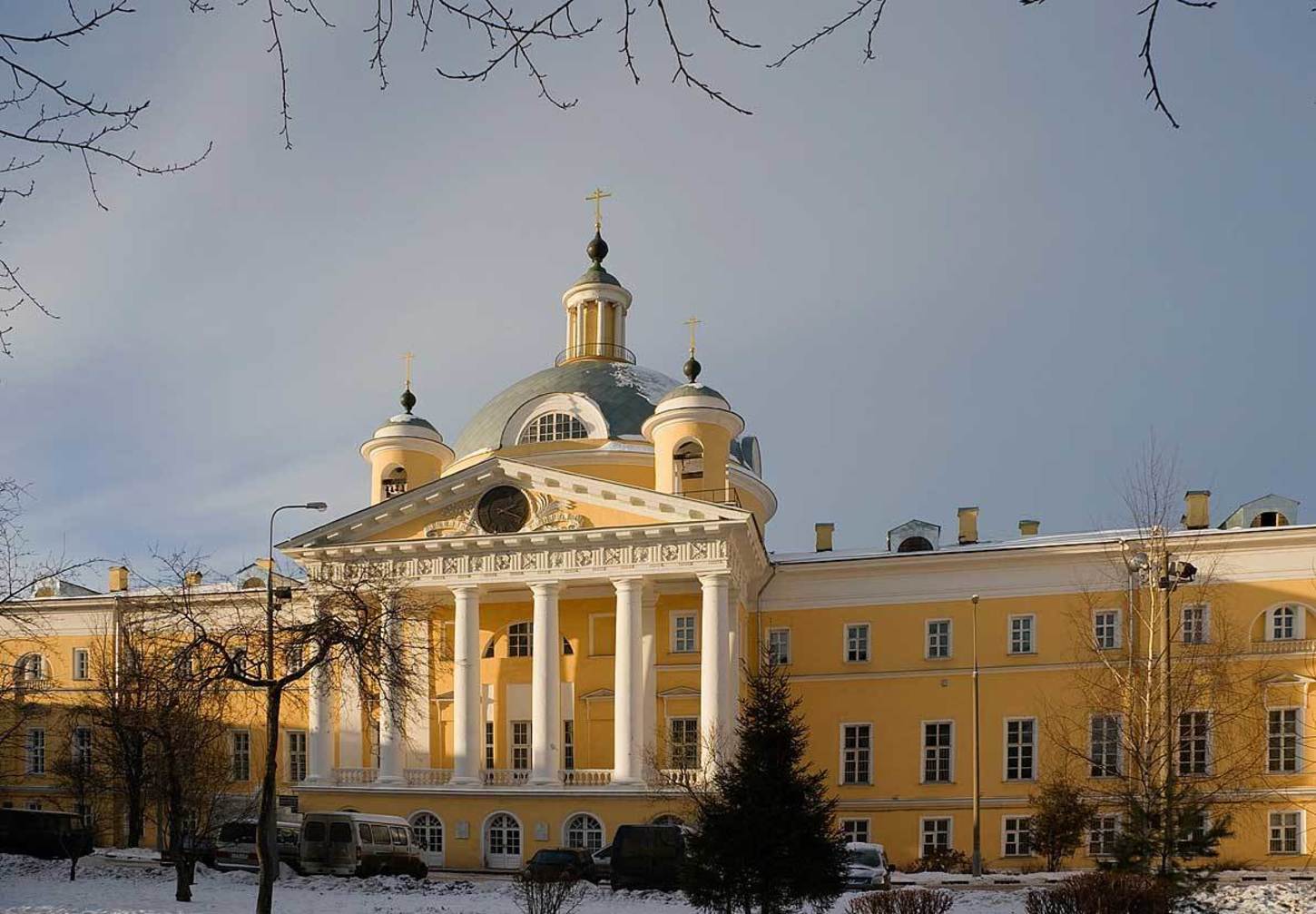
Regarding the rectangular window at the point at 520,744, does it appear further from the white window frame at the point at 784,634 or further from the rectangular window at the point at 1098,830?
the rectangular window at the point at 1098,830

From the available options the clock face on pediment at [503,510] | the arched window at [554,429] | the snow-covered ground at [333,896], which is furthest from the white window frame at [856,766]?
the arched window at [554,429]

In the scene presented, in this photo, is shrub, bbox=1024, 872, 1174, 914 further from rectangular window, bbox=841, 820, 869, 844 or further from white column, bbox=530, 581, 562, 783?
rectangular window, bbox=841, 820, 869, 844

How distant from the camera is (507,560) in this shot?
39781mm

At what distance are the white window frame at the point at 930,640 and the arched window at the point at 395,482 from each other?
18.4 m

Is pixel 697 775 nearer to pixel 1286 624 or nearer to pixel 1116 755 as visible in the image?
pixel 1116 755

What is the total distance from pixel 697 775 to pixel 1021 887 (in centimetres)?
948

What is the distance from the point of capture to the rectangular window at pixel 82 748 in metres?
39.3

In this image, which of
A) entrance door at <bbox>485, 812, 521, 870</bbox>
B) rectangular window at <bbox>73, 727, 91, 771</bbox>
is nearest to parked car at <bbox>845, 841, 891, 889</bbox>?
entrance door at <bbox>485, 812, 521, 870</bbox>

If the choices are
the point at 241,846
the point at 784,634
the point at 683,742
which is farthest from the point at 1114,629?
the point at 241,846

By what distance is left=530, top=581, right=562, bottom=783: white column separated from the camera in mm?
38375

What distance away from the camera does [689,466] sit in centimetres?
4328

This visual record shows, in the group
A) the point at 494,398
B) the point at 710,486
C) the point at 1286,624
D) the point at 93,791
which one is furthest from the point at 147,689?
the point at 1286,624

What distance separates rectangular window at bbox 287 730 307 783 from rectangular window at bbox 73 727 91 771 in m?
6.34

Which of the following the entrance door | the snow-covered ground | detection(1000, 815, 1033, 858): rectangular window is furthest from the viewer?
detection(1000, 815, 1033, 858): rectangular window
